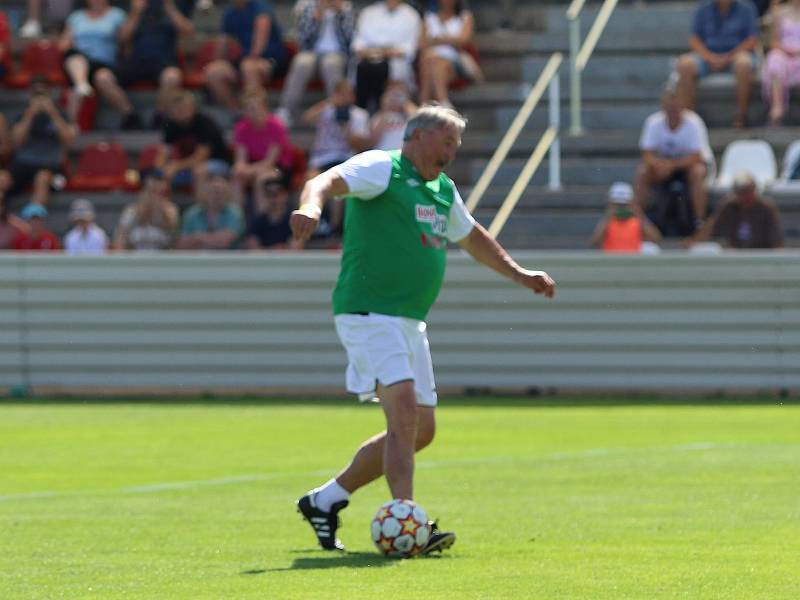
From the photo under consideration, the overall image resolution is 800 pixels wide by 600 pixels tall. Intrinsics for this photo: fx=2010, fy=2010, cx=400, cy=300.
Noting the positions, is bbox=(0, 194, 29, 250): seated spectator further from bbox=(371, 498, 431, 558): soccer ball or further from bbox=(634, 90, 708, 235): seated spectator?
bbox=(371, 498, 431, 558): soccer ball

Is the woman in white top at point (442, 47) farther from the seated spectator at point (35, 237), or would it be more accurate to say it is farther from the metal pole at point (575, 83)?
the seated spectator at point (35, 237)

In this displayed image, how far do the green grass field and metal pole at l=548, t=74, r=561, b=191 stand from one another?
5423mm

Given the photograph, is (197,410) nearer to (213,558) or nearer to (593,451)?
(593,451)

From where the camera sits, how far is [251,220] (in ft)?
77.2

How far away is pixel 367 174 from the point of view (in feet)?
30.9

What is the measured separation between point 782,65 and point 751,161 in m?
1.29

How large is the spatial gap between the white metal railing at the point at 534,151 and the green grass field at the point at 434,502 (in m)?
4.72

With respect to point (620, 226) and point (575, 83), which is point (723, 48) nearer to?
point (575, 83)

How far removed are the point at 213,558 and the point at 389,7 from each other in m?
16.8

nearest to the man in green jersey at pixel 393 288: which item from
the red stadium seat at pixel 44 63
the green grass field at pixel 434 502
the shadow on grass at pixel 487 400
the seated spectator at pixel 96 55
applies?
the green grass field at pixel 434 502

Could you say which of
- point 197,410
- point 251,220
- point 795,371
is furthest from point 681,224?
point 197,410

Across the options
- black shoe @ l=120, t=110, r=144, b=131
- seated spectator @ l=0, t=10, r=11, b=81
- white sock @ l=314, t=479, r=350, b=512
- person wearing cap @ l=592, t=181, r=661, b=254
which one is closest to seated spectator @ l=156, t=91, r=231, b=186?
black shoe @ l=120, t=110, r=144, b=131

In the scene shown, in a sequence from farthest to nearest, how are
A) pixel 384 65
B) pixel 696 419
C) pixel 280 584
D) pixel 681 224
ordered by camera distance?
pixel 384 65, pixel 681 224, pixel 696 419, pixel 280 584

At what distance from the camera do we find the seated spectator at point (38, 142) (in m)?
25.5
